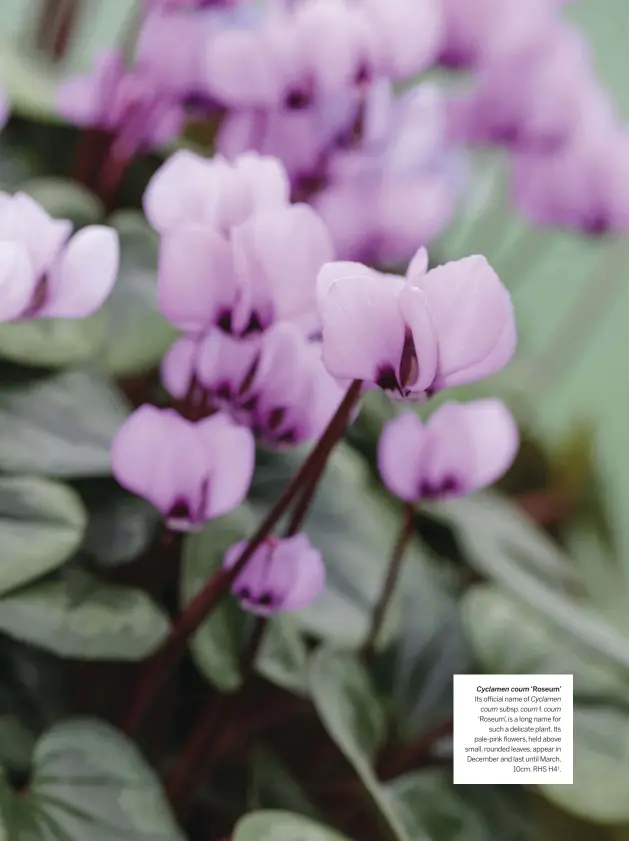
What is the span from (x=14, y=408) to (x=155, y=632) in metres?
0.16

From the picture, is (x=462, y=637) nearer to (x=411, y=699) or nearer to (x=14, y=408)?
(x=411, y=699)

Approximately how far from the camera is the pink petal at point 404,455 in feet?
1.32

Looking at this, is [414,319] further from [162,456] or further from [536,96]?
[536,96]

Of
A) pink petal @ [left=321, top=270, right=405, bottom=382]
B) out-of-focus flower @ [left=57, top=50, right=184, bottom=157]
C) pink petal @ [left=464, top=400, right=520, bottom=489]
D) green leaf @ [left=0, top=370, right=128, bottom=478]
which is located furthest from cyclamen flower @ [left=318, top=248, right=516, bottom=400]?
out-of-focus flower @ [left=57, top=50, right=184, bottom=157]

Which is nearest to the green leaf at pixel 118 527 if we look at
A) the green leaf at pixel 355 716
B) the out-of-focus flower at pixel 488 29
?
the green leaf at pixel 355 716

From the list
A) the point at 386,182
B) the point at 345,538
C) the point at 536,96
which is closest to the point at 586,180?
the point at 536,96

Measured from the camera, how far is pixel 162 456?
37 cm

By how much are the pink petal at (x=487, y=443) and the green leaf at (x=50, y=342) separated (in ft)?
0.75

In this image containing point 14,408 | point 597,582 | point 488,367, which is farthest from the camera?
point 597,582

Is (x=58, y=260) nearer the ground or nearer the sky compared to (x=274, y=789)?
nearer the sky

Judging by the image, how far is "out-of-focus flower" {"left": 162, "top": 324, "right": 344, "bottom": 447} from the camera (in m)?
0.36

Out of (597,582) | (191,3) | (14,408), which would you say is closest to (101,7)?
(191,3)

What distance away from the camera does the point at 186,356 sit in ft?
1.30

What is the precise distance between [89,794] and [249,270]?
0.23m
